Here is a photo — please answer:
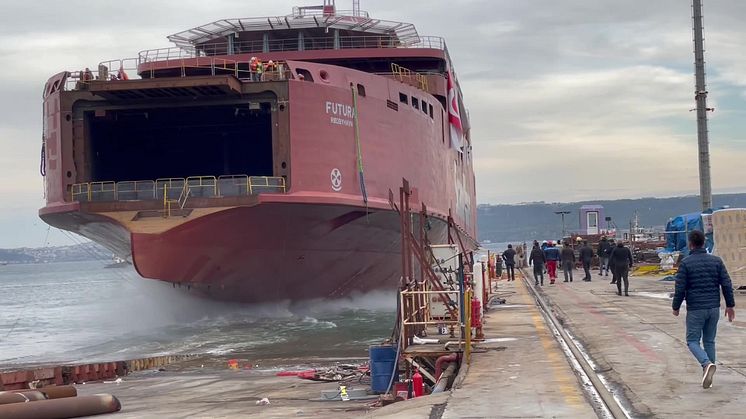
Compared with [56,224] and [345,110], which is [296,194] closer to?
[345,110]

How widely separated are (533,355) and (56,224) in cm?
1661

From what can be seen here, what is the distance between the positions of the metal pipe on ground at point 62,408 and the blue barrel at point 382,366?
3.19 m

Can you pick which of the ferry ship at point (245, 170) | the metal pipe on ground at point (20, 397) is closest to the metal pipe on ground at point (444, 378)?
the metal pipe on ground at point (20, 397)

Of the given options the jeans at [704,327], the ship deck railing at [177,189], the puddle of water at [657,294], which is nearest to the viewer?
the jeans at [704,327]

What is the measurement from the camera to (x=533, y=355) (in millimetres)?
11258

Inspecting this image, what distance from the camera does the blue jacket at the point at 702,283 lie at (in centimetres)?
873

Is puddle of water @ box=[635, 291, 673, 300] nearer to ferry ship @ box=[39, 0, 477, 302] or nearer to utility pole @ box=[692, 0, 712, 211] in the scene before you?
ferry ship @ box=[39, 0, 477, 302]

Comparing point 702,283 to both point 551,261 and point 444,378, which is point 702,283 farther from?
point 551,261

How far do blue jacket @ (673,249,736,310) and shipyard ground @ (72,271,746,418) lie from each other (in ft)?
2.58

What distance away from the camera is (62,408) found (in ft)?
33.2

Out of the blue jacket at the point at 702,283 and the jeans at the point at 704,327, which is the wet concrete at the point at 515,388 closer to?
the jeans at the point at 704,327

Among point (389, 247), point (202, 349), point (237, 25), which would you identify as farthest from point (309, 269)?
point (237, 25)

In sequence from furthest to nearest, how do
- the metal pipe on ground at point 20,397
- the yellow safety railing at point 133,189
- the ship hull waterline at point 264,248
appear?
the yellow safety railing at point 133,189 < the ship hull waterline at point 264,248 < the metal pipe on ground at point 20,397

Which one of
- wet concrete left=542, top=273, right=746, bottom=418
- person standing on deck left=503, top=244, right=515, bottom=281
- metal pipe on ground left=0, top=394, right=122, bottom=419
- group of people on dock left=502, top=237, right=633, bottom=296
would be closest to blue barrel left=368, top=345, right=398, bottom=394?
wet concrete left=542, top=273, right=746, bottom=418
